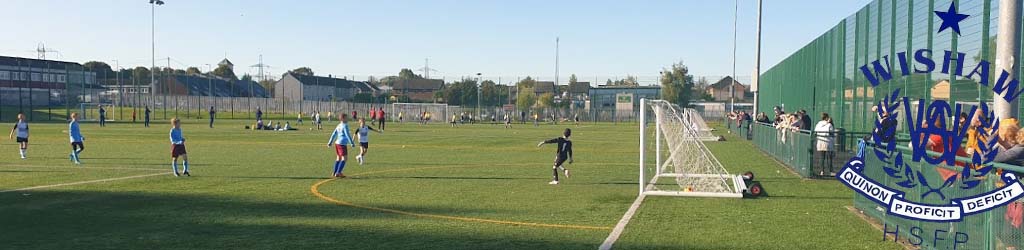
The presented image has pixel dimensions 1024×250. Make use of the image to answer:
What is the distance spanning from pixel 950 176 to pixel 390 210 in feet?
24.6

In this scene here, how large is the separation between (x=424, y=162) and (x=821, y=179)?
34.2 feet

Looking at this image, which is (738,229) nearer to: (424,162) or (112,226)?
(112,226)

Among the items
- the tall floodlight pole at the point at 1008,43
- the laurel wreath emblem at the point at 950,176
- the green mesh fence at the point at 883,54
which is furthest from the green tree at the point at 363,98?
the tall floodlight pole at the point at 1008,43

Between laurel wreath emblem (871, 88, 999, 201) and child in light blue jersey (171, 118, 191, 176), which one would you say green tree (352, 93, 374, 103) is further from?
laurel wreath emblem (871, 88, 999, 201)

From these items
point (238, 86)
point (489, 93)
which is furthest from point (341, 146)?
point (238, 86)

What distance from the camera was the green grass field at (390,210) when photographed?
9523mm

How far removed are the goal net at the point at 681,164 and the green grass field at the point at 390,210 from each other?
1.85ft

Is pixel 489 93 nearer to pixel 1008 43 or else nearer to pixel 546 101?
pixel 546 101

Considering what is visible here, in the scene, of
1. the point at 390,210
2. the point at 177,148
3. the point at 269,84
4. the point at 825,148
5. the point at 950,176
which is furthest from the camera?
the point at 269,84

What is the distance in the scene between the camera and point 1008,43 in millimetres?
7824

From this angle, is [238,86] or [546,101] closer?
[546,101]

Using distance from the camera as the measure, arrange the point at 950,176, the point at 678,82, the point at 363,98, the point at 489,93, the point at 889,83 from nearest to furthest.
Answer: the point at 950,176 → the point at 889,83 → the point at 678,82 → the point at 363,98 → the point at 489,93

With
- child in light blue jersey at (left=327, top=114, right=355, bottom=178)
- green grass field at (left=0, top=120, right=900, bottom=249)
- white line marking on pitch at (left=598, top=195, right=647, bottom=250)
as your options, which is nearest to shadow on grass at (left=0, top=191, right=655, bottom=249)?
green grass field at (left=0, top=120, right=900, bottom=249)

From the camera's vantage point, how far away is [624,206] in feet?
42.5
